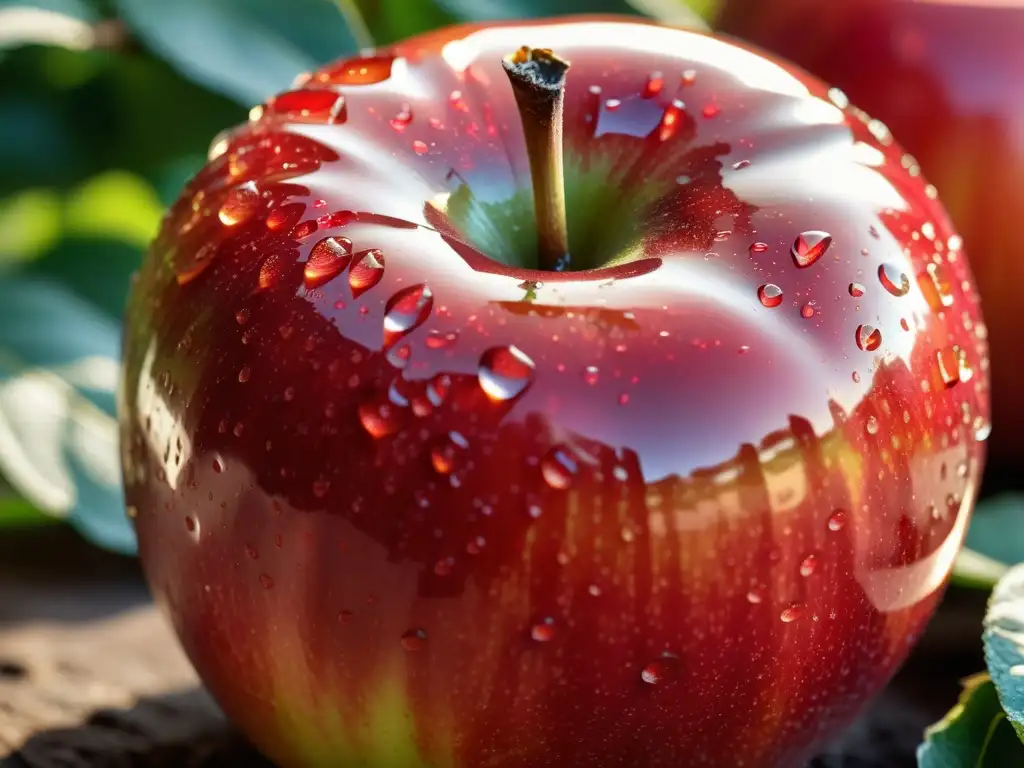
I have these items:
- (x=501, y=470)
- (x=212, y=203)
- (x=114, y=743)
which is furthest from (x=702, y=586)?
(x=114, y=743)

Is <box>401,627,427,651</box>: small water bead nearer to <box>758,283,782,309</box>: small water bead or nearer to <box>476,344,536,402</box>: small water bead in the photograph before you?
<box>476,344,536,402</box>: small water bead

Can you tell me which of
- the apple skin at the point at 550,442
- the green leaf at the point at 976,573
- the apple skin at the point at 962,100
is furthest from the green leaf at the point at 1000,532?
the apple skin at the point at 550,442

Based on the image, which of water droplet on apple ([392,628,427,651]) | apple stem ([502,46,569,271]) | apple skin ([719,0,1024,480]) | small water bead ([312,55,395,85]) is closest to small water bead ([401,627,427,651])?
water droplet on apple ([392,628,427,651])

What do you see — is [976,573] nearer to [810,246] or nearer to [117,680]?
[810,246]

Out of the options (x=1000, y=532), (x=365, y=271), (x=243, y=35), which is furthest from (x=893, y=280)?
(x=243, y=35)

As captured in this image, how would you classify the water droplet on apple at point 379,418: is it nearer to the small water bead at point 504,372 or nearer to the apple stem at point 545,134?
the small water bead at point 504,372
